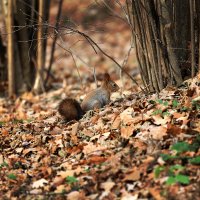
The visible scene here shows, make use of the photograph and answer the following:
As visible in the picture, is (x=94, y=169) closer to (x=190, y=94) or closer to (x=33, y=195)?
(x=33, y=195)

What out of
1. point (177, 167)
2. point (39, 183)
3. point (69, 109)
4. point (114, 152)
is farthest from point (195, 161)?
point (69, 109)

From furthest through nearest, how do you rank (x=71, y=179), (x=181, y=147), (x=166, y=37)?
(x=166, y=37) → (x=71, y=179) → (x=181, y=147)

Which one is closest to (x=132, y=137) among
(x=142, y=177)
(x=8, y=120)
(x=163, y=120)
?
(x=163, y=120)

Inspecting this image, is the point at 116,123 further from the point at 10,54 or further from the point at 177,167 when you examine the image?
the point at 10,54

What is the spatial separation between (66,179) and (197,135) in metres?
1.40

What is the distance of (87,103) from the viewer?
786 centimetres

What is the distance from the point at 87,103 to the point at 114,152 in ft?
6.67

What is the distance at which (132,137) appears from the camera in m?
6.13

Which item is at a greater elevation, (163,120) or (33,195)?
(163,120)

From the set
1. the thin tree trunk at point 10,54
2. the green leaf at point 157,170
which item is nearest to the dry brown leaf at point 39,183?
the green leaf at point 157,170

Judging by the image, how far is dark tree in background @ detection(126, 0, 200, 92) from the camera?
23.4 ft

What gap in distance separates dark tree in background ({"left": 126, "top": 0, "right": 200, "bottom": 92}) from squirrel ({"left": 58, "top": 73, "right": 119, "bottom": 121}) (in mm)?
851

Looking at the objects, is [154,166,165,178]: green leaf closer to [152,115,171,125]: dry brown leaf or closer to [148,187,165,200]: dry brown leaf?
[148,187,165,200]: dry brown leaf

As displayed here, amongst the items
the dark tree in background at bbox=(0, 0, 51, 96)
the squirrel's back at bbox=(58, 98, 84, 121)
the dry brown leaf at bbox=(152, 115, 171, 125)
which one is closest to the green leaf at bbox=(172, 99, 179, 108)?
the dry brown leaf at bbox=(152, 115, 171, 125)
